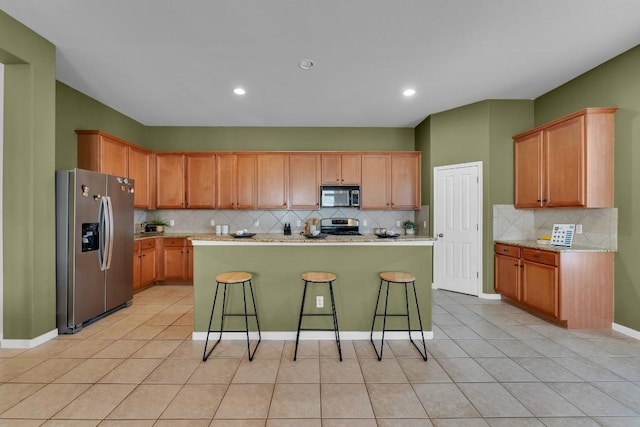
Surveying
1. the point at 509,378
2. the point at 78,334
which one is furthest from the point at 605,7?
the point at 78,334

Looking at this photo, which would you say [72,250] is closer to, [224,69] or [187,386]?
[187,386]

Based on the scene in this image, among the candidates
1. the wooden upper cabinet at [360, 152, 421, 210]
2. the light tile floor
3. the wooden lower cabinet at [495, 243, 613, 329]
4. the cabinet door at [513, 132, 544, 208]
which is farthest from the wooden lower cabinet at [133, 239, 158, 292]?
the cabinet door at [513, 132, 544, 208]

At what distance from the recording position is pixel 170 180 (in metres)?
5.12

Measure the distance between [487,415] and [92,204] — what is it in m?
4.36

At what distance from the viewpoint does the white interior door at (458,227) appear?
14.1ft

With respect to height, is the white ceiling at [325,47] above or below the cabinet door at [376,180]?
above

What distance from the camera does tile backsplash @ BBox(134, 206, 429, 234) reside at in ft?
17.7

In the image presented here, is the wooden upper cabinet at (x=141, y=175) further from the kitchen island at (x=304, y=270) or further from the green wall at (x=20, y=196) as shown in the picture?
the kitchen island at (x=304, y=270)

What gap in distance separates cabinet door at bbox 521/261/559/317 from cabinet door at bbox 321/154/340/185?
3.21 m

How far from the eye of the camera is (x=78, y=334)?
116 inches

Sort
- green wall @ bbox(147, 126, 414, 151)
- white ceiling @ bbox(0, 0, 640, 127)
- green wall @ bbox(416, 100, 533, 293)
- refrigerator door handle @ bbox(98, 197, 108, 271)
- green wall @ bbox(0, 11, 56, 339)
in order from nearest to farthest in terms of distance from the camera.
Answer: white ceiling @ bbox(0, 0, 640, 127) → green wall @ bbox(0, 11, 56, 339) → refrigerator door handle @ bbox(98, 197, 108, 271) → green wall @ bbox(416, 100, 533, 293) → green wall @ bbox(147, 126, 414, 151)

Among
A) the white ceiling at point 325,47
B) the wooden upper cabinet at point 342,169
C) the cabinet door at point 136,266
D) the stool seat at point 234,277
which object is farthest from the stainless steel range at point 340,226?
the cabinet door at point 136,266

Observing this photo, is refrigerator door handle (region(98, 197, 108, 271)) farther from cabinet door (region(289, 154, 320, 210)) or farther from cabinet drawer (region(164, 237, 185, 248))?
cabinet door (region(289, 154, 320, 210))

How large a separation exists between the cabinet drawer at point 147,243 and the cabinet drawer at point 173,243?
0.20 metres
